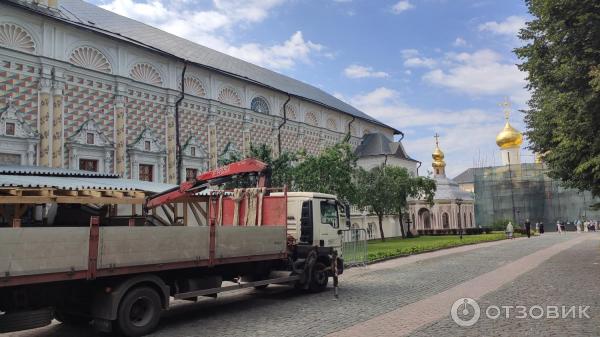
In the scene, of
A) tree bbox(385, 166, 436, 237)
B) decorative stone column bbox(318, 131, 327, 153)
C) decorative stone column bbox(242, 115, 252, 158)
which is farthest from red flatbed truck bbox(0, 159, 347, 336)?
decorative stone column bbox(318, 131, 327, 153)

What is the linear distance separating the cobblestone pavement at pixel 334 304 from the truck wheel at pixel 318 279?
0.78 ft

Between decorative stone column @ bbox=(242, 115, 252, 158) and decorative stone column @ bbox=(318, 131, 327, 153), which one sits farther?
decorative stone column @ bbox=(318, 131, 327, 153)

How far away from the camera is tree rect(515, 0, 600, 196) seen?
1259 centimetres

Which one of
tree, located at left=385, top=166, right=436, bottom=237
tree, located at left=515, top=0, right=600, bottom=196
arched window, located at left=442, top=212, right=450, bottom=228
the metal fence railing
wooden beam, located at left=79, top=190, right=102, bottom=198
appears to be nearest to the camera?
wooden beam, located at left=79, top=190, right=102, bottom=198

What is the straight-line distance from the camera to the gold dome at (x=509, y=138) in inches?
2783

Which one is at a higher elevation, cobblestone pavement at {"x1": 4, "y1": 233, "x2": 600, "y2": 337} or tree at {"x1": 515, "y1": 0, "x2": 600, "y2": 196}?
tree at {"x1": 515, "y1": 0, "x2": 600, "y2": 196}

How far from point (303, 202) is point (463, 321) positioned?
5.63 m

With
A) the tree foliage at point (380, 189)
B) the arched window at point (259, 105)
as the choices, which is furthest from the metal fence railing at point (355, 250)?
the tree foliage at point (380, 189)

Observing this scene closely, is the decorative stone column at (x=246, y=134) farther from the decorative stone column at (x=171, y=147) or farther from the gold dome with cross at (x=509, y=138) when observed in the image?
the gold dome with cross at (x=509, y=138)

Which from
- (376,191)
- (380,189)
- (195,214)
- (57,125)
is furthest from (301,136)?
(195,214)

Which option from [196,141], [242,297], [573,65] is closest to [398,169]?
[196,141]

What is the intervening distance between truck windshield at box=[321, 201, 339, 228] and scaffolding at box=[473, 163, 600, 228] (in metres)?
53.1

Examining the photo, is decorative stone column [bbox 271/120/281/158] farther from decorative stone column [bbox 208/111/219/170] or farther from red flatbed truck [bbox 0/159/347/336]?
red flatbed truck [bbox 0/159/347/336]

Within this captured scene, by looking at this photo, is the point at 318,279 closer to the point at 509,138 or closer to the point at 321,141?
the point at 321,141
